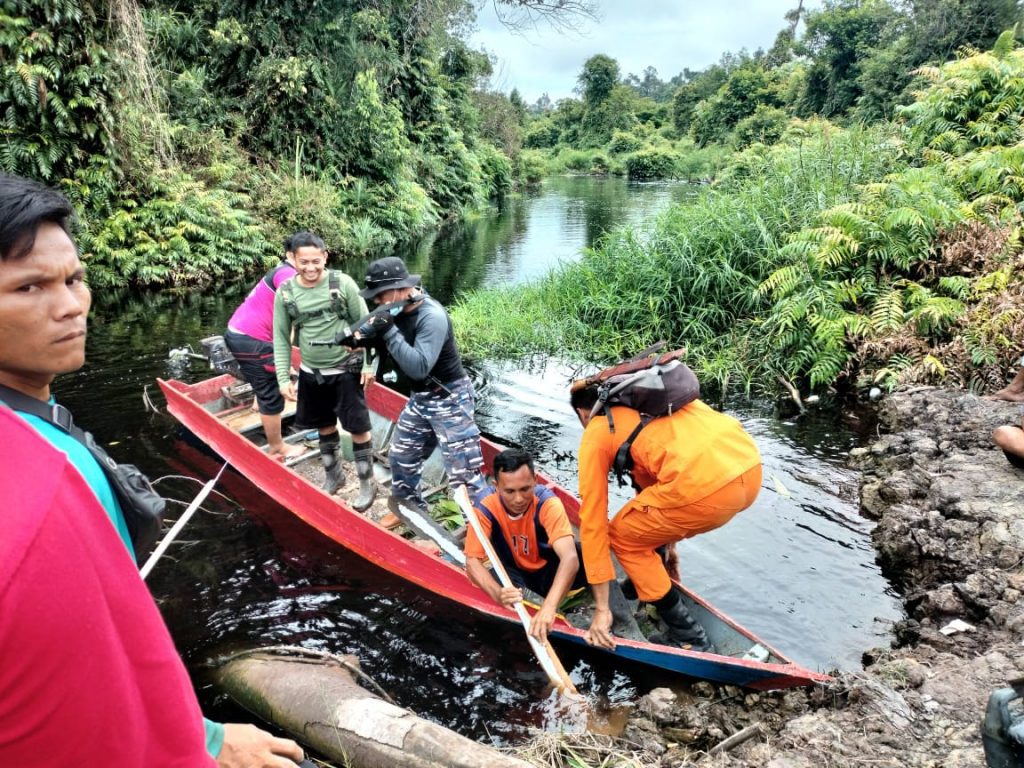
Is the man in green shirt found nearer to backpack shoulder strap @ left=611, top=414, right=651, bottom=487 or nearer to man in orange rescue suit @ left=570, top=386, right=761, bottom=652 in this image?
man in orange rescue suit @ left=570, top=386, right=761, bottom=652

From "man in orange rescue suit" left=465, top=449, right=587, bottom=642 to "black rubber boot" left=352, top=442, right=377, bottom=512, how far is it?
6.30 ft

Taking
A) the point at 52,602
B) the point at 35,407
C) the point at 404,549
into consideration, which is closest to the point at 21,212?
the point at 35,407

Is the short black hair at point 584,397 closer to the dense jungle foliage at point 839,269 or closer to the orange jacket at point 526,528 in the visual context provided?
the orange jacket at point 526,528

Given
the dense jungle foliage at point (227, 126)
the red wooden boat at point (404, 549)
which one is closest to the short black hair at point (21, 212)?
the red wooden boat at point (404, 549)

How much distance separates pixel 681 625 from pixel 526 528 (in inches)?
44.5

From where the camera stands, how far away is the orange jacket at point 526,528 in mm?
3941

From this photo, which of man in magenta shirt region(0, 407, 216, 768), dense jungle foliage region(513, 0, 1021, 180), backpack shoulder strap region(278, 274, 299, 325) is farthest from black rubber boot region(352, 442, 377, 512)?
dense jungle foliage region(513, 0, 1021, 180)

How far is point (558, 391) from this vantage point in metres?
9.16

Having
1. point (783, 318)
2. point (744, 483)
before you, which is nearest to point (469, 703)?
point (744, 483)

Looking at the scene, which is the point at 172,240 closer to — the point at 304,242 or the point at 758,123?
the point at 304,242

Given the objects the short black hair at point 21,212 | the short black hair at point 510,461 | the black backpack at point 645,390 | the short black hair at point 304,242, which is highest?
the short black hair at point 21,212

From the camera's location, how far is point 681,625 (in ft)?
13.4

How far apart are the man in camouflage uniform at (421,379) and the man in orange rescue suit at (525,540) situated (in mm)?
857

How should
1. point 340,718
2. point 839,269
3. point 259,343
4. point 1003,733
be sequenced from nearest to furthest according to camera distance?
point 1003,733, point 340,718, point 259,343, point 839,269
